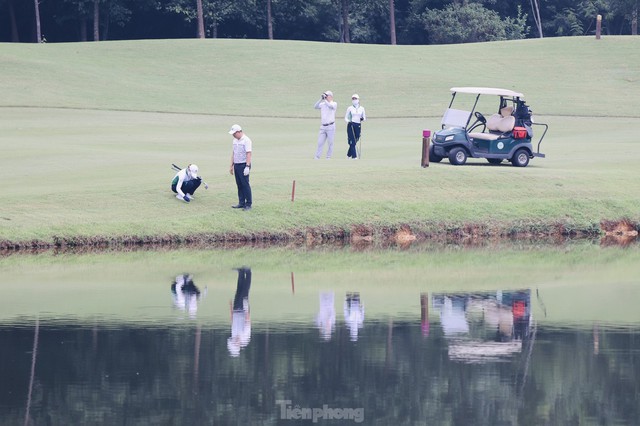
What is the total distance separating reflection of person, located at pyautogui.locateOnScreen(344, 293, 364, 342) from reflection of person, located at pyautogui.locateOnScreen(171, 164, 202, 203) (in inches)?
349

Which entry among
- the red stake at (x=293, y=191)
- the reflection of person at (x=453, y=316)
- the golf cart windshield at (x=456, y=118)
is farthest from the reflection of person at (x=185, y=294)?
the golf cart windshield at (x=456, y=118)

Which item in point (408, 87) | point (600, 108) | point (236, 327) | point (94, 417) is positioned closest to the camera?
point (94, 417)

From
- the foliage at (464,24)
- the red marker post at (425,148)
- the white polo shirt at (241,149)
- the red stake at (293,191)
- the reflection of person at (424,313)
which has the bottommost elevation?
the reflection of person at (424,313)

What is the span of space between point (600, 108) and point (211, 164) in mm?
26837

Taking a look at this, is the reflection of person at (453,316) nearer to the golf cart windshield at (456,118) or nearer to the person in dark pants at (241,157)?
the person in dark pants at (241,157)

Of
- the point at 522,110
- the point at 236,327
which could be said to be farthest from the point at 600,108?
the point at 236,327

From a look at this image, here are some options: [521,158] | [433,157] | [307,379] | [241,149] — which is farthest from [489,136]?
[307,379]

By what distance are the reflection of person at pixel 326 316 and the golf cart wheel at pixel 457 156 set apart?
1301 cm

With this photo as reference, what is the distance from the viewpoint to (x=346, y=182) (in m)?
29.6

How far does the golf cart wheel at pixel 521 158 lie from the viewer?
3259 centimetres

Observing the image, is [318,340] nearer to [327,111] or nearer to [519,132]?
[327,111]

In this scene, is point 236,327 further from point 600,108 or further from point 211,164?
point 600,108

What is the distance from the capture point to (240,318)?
17.4 metres

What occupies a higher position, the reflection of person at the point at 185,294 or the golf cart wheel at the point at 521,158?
the golf cart wheel at the point at 521,158
